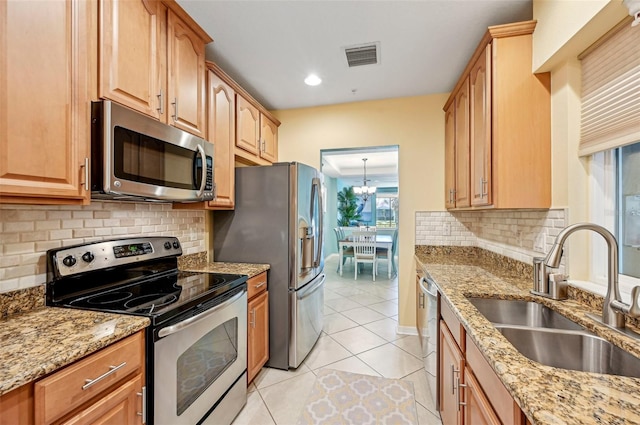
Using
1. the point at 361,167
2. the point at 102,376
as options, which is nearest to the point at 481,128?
the point at 102,376

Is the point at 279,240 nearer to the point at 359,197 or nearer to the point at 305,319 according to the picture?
the point at 305,319

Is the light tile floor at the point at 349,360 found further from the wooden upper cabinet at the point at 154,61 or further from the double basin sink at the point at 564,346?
the wooden upper cabinet at the point at 154,61

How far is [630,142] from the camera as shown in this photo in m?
1.16

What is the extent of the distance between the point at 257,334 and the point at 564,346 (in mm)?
1791

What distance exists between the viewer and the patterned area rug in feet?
A: 5.70

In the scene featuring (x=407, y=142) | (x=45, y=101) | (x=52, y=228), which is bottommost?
(x=52, y=228)

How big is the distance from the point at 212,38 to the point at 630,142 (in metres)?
2.42

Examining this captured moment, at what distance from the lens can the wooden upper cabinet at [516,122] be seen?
1590mm

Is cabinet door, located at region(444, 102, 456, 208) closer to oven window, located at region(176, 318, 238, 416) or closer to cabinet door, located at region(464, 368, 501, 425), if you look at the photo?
cabinet door, located at region(464, 368, 501, 425)

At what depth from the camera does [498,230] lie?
2.30 metres

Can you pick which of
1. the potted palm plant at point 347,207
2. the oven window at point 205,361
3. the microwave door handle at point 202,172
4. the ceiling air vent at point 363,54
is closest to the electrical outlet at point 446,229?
the ceiling air vent at point 363,54

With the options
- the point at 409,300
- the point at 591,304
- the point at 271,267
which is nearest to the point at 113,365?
the point at 271,267

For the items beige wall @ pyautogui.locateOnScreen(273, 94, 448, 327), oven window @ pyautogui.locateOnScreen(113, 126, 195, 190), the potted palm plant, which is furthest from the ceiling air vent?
the potted palm plant

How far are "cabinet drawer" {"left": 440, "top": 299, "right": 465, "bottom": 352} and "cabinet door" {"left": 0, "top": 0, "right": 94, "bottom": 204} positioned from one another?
172 cm
